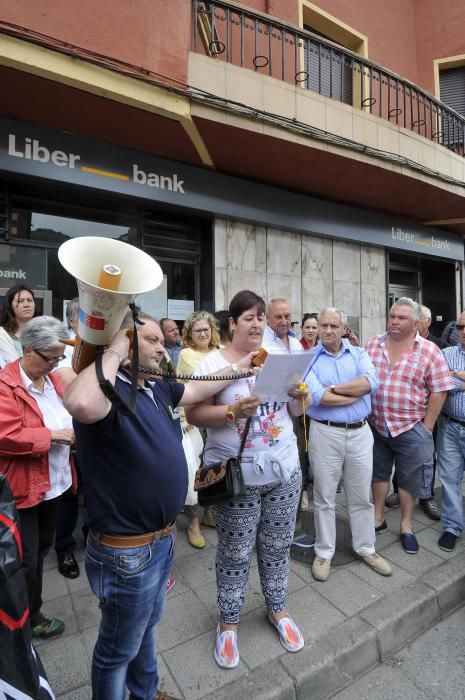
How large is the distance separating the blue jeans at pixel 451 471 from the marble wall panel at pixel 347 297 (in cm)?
470

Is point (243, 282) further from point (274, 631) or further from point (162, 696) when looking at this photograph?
point (162, 696)

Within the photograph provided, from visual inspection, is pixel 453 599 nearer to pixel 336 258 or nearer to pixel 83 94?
pixel 83 94

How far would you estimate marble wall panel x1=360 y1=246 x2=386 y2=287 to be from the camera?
8349mm

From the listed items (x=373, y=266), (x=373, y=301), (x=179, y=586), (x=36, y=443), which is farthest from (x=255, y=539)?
(x=373, y=266)

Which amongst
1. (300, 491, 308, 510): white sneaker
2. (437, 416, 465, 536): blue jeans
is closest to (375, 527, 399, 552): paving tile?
(437, 416, 465, 536): blue jeans

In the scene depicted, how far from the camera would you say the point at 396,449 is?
134 inches

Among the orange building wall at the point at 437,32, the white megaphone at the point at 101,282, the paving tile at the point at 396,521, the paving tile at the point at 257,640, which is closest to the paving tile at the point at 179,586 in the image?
→ the paving tile at the point at 257,640

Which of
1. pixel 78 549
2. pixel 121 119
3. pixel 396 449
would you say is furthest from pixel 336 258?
pixel 78 549

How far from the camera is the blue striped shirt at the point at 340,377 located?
291 cm

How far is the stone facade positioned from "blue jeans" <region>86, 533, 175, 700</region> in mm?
5302

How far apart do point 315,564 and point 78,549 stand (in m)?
2.00

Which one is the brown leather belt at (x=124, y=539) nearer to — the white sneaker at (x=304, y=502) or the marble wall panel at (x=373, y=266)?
the white sneaker at (x=304, y=502)

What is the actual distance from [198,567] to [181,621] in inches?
23.1

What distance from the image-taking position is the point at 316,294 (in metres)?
7.73
